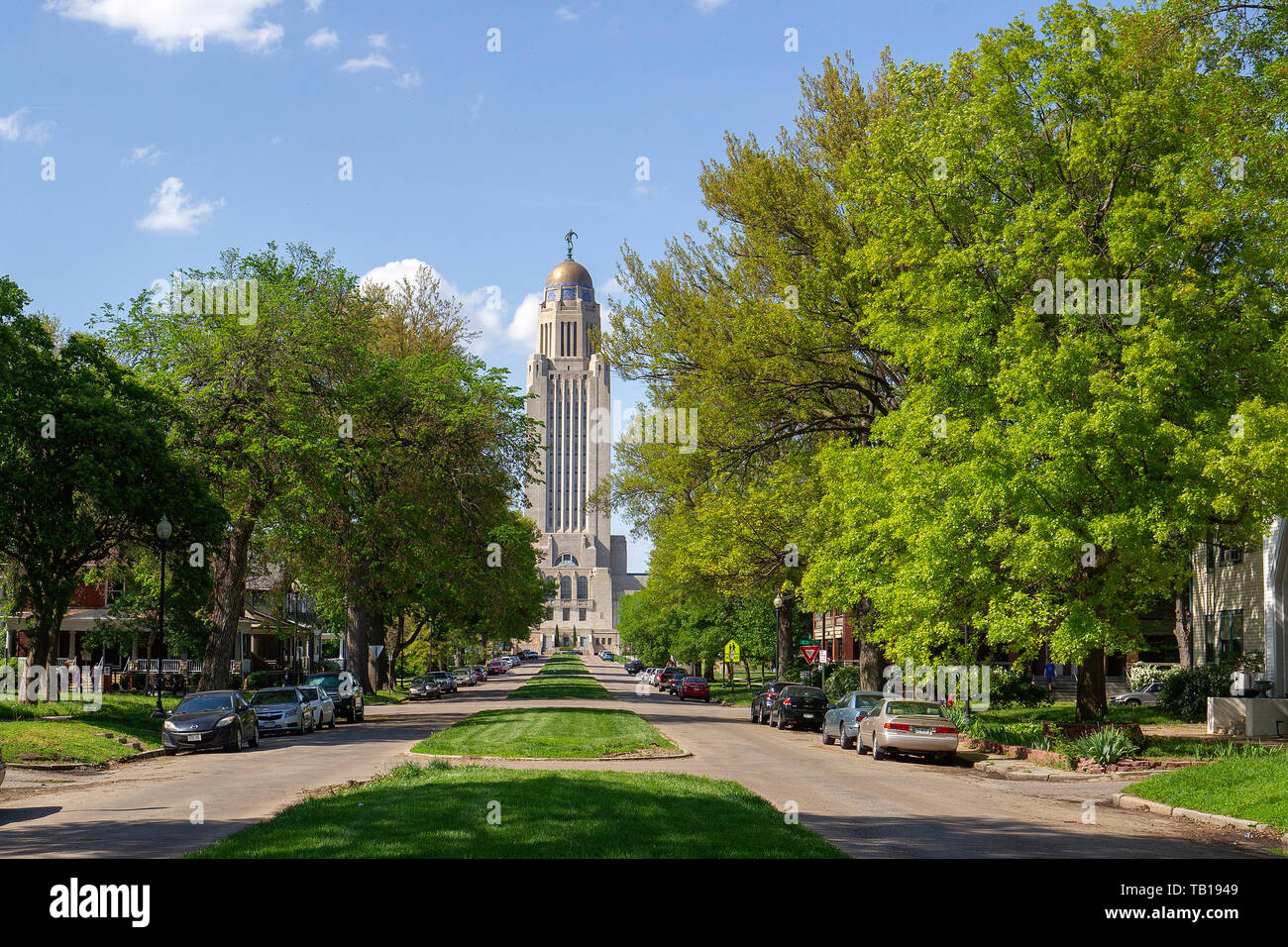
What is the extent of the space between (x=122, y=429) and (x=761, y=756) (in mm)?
18198

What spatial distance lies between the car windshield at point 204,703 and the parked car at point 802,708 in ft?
61.3

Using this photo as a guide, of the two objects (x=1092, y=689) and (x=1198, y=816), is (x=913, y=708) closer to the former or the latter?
(x=1092, y=689)

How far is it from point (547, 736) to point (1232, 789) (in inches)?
620

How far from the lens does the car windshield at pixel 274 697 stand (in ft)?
110

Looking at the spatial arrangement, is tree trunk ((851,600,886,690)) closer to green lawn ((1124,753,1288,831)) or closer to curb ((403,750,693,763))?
curb ((403,750,693,763))

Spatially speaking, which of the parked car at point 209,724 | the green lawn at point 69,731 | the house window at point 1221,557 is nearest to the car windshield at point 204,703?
the parked car at point 209,724

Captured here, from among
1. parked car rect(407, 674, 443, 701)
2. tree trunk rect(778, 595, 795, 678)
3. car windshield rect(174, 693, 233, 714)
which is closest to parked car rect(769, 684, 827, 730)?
tree trunk rect(778, 595, 795, 678)

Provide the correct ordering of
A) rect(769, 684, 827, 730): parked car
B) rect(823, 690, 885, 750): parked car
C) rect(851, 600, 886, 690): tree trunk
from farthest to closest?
rect(769, 684, 827, 730): parked car < rect(851, 600, 886, 690): tree trunk < rect(823, 690, 885, 750): parked car

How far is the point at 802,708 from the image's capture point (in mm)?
39031

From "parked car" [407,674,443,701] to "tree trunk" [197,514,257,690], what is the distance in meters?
22.7

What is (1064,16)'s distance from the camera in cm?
2453

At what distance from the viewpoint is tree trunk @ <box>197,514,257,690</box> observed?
35969mm
